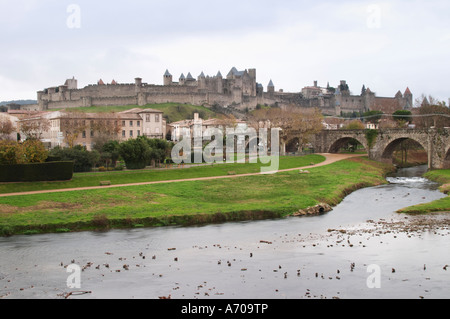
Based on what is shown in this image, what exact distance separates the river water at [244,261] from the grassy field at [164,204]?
1840 mm

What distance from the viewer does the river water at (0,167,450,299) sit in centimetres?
2091

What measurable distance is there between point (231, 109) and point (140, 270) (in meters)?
120

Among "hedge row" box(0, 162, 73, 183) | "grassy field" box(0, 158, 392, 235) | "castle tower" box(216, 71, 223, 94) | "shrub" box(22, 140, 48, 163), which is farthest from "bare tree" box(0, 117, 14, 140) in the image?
"castle tower" box(216, 71, 223, 94)

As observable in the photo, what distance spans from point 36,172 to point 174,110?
9067 cm

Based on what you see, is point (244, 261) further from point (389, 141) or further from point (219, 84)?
point (219, 84)

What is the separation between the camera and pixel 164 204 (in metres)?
38.6

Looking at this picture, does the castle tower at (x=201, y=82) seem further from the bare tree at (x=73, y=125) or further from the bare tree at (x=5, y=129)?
the bare tree at (x=5, y=129)

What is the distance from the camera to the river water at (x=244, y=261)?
20906 mm

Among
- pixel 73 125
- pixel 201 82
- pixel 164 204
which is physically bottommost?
pixel 164 204

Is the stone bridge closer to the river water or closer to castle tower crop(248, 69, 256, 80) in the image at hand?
the river water

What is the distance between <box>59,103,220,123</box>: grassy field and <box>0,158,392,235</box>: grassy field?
7859 centimetres

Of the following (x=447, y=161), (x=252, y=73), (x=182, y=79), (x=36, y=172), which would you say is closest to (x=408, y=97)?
(x=252, y=73)

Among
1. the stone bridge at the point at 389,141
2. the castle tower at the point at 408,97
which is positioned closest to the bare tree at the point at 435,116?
the stone bridge at the point at 389,141
